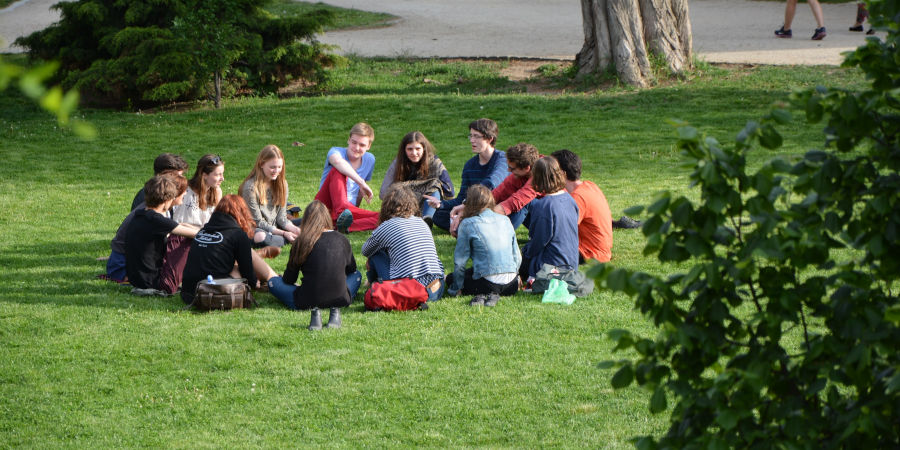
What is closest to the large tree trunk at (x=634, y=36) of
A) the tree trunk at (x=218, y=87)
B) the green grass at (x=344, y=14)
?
the tree trunk at (x=218, y=87)

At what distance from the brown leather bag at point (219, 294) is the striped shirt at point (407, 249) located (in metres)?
1.12

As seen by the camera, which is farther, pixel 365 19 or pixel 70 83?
pixel 365 19

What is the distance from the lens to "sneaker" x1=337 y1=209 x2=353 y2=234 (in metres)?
10.4

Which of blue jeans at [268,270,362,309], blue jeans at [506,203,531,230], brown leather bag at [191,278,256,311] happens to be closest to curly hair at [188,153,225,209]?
blue jeans at [268,270,362,309]

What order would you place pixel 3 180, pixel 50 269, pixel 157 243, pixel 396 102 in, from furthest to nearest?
pixel 396 102 → pixel 3 180 → pixel 50 269 → pixel 157 243

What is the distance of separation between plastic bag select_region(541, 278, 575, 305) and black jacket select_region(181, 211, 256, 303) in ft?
8.15

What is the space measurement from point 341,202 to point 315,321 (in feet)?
11.9

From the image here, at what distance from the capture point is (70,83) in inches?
711

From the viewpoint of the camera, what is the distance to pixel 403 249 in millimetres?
7723

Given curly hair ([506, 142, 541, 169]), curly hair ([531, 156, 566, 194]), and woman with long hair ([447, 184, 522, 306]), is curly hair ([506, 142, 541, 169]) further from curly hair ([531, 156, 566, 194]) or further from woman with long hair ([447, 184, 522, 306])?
woman with long hair ([447, 184, 522, 306])

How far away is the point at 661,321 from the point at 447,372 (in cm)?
364

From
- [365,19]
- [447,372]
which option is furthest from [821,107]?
[365,19]

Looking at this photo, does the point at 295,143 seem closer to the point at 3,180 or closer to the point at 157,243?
the point at 3,180

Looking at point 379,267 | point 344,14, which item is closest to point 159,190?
point 379,267
